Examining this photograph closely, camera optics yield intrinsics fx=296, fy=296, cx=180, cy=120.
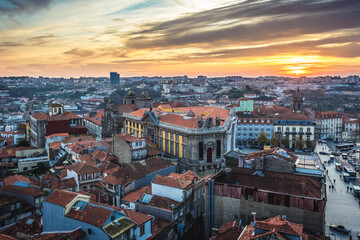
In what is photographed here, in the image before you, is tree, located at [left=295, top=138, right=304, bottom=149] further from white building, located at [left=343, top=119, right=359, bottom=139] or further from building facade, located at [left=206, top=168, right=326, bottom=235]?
building facade, located at [left=206, top=168, right=326, bottom=235]

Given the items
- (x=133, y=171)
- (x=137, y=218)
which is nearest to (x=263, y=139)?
(x=133, y=171)

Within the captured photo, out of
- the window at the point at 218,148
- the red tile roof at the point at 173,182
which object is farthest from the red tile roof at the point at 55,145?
the red tile roof at the point at 173,182

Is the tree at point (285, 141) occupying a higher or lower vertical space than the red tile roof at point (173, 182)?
lower

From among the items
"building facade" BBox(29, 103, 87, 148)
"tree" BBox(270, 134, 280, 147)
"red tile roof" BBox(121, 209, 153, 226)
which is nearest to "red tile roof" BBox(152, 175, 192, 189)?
"red tile roof" BBox(121, 209, 153, 226)

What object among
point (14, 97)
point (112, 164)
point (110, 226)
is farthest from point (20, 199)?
point (14, 97)

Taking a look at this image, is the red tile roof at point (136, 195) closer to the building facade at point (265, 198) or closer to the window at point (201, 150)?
the building facade at point (265, 198)

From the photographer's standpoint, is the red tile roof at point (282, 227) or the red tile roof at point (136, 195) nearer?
the red tile roof at point (282, 227)

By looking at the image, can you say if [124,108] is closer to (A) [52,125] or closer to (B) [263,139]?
(A) [52,125]

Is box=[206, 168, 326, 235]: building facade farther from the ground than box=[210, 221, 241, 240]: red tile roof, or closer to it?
farther from the ground
